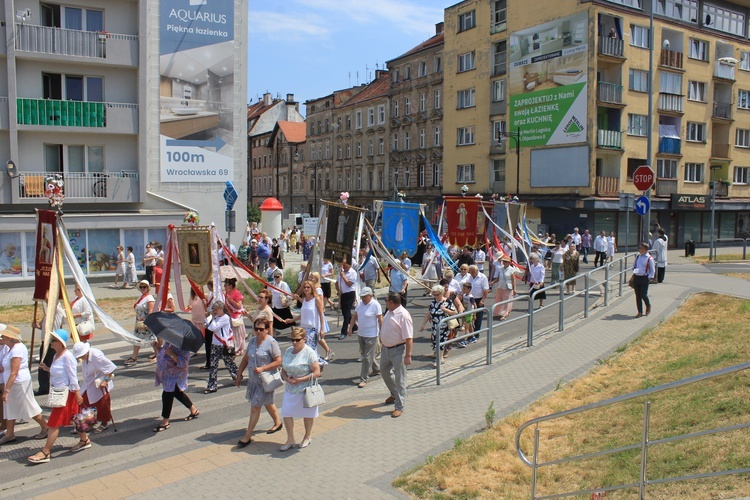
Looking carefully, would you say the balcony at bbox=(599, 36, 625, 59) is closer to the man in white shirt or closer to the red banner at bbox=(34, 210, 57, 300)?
the man in white shirt

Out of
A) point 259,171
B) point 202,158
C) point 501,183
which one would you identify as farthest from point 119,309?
point 259,171

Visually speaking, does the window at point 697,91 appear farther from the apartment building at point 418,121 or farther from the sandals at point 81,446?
the sandals at point 81,446

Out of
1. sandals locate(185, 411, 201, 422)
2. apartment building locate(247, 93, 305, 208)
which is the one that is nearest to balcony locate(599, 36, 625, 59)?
sandals locate(185, 411, 201, 422)

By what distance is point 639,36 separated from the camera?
38.9 m

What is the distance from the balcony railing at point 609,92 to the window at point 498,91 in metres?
7.42

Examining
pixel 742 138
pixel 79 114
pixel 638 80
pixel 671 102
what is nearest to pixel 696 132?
pixel 671 102

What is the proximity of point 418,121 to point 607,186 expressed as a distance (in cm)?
1837

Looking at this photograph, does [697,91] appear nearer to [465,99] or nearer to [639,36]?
[639,36]

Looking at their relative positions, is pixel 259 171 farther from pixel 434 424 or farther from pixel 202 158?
pixel 434 424

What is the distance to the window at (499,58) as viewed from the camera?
43250 millimetres

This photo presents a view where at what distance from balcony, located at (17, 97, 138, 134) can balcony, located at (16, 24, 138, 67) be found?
1.76 metres

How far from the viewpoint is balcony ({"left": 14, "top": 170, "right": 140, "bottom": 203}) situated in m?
24.9

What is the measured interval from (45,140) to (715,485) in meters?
26.2

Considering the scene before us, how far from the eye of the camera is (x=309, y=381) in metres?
7.60
